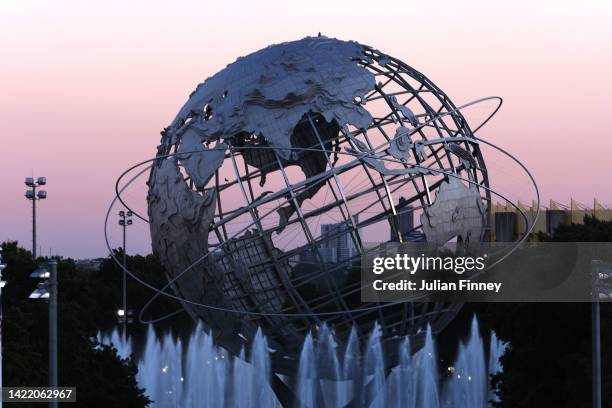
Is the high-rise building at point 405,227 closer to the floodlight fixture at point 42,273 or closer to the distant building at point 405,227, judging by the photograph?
the distant building at point 405,227

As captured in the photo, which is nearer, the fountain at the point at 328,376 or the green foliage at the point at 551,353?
the fountain at the point at 328,376

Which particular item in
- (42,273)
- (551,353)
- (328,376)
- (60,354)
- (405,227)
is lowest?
(328,376)

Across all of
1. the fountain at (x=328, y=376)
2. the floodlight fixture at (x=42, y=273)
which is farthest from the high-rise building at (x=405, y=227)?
the floodlight fixture at (x=42, y=273)

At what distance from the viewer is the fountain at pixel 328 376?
101 ft

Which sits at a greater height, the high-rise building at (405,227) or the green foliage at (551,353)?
the high-rise building at (405,227)

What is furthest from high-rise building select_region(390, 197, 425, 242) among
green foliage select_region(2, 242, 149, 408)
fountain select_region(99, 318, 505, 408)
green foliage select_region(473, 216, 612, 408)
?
green foliage select_region(2, 242, 149, 408)

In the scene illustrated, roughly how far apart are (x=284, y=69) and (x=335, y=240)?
3.41m

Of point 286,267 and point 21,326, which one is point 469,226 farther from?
point 21,326

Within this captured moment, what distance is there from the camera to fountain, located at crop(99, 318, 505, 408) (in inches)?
1215

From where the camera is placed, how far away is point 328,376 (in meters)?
31.6

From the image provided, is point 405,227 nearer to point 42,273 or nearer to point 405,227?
point 405,227

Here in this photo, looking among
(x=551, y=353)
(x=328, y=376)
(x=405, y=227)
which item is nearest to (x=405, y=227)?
(x=405, y=227)

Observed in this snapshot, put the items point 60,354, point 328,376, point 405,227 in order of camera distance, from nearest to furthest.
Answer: point 405,227
point 328,376
point 60,354

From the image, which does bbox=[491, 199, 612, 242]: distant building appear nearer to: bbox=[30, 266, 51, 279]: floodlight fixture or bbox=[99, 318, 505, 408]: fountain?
bbox=[99, 318, 505, 408]: fountain
